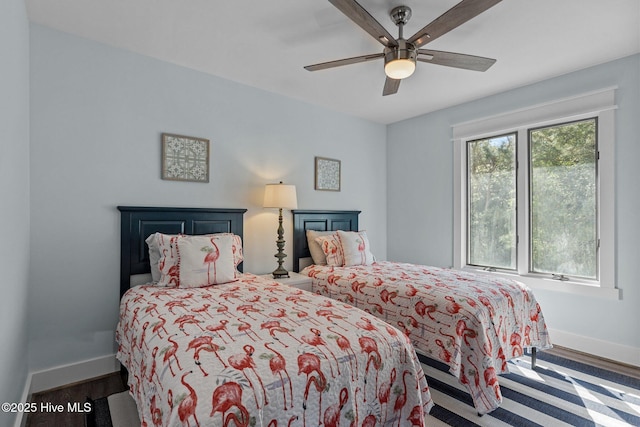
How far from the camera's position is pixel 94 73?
2488mm

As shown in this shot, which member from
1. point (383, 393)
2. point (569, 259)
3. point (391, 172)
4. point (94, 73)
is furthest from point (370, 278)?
point (94, 73)

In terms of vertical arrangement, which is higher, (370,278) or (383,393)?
(370,278)

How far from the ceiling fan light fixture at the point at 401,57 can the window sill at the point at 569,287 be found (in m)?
2.52

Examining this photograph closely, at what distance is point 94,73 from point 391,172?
11.8 feet

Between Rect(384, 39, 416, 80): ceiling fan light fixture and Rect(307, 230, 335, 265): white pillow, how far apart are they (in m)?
2.00

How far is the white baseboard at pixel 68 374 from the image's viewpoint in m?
2.23

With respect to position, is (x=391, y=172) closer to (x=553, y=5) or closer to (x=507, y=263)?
(x=507, y=263)

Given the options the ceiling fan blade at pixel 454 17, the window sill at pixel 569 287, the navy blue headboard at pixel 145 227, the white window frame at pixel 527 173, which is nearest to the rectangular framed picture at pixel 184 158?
the navy blue headboard at pixel 145 227

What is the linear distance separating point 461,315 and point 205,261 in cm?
184

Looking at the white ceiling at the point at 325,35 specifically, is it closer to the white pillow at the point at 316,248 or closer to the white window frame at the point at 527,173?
the white window frame at the point at 527,173

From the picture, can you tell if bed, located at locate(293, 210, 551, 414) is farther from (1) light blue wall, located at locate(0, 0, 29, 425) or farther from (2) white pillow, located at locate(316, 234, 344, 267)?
(1) light blue wall, located at locate(0, 0, 29, 425)

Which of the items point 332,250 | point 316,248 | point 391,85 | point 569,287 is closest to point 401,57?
point 391,85

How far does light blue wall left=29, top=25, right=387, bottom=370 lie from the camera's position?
2293 millimetres

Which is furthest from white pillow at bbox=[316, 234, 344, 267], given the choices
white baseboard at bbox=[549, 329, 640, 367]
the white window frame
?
white baseboard at bbox=[549, 329, 640, 367]
